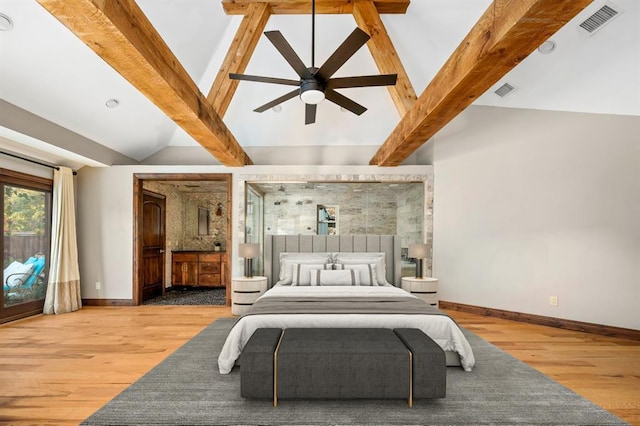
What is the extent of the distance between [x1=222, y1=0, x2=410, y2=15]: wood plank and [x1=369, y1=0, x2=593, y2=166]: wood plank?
4.18ft

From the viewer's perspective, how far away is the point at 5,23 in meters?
3.00

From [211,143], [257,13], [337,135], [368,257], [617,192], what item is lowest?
[368,257]

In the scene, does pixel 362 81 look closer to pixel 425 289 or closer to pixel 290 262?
pixel 290 262

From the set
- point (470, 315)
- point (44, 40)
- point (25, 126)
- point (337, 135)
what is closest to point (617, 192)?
point (470, 315)

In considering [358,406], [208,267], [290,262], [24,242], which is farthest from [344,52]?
[208,267]

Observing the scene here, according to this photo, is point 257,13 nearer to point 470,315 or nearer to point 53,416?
point 53,416

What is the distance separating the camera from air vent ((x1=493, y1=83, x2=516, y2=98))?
15.1 feet

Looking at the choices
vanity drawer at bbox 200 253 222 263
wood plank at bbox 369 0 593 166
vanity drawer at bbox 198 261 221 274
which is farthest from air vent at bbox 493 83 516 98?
vanity drawer at bbox 198 261 221 274

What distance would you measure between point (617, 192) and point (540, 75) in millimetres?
1702

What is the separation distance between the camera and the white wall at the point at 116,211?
5.82m

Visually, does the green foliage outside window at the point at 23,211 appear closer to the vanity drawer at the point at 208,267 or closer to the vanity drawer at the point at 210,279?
the vanity drawer at the point at 208,267

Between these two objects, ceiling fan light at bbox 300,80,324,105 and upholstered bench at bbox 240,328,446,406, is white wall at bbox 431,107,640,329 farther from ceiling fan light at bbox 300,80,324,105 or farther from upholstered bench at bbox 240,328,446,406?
ceiling fan light at bbox 300,80,324,105

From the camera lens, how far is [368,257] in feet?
17.1

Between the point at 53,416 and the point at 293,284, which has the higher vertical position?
the point at 293,284
